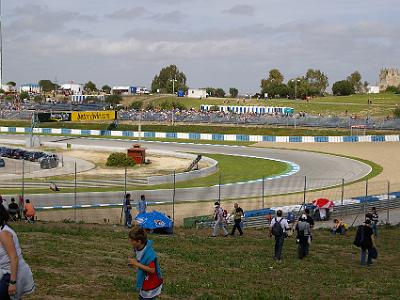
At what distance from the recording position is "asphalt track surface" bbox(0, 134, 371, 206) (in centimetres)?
3338

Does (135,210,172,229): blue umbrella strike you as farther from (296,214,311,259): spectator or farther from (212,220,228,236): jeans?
(296,214,311,259): spectator

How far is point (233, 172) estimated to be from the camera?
47.6m

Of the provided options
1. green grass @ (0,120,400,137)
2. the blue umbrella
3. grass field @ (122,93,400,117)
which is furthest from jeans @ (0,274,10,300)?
grass field @ (122,93,400,117)

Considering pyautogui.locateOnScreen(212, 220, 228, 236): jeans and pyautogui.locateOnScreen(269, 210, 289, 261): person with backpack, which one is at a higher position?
pyautogui.locateOnScreen(269, 210, 289, 261): person with backpack

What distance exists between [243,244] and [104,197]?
16.9 metres

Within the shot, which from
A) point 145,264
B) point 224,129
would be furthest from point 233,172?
point 145,264

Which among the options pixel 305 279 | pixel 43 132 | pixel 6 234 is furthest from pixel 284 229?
pixel 43 132

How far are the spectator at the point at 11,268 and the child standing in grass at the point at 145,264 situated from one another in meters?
1.13

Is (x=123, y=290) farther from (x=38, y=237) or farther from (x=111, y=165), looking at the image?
(x=111, y=165)

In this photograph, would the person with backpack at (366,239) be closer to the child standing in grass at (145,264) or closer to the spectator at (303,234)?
the spectator at (303,234)

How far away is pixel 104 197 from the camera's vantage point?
33.8 metres

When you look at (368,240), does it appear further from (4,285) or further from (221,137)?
(221,137)

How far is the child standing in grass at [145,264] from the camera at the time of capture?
702 centimetres

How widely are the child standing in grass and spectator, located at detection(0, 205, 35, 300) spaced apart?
1126 mm
